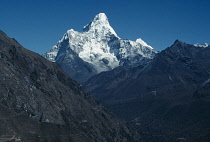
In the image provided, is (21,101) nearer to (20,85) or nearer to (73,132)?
(20,85)

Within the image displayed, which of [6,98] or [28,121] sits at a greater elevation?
[6,98]

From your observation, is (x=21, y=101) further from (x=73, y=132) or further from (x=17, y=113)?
(x=73, y=132)

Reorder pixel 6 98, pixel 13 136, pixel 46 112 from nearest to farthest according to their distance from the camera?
pixel 13 136
pixel 6 98
pixel 46 112

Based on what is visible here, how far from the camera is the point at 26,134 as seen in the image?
526ft

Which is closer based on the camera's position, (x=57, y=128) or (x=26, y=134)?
(x=26, y=134)

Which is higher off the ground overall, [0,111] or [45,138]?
[0,111]

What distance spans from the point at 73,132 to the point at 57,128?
30.7ft

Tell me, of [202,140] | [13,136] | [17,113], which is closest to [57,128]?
[17,113]

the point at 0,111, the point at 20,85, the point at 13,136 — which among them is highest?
the point at 20,85

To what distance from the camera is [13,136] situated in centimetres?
15375

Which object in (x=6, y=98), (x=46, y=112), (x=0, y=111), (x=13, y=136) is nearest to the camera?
(x=13, y=136)

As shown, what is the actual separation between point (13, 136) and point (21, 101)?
3510 cm

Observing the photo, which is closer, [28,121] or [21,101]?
[28,121]

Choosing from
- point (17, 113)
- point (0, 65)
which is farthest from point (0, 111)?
point (0, 65)
